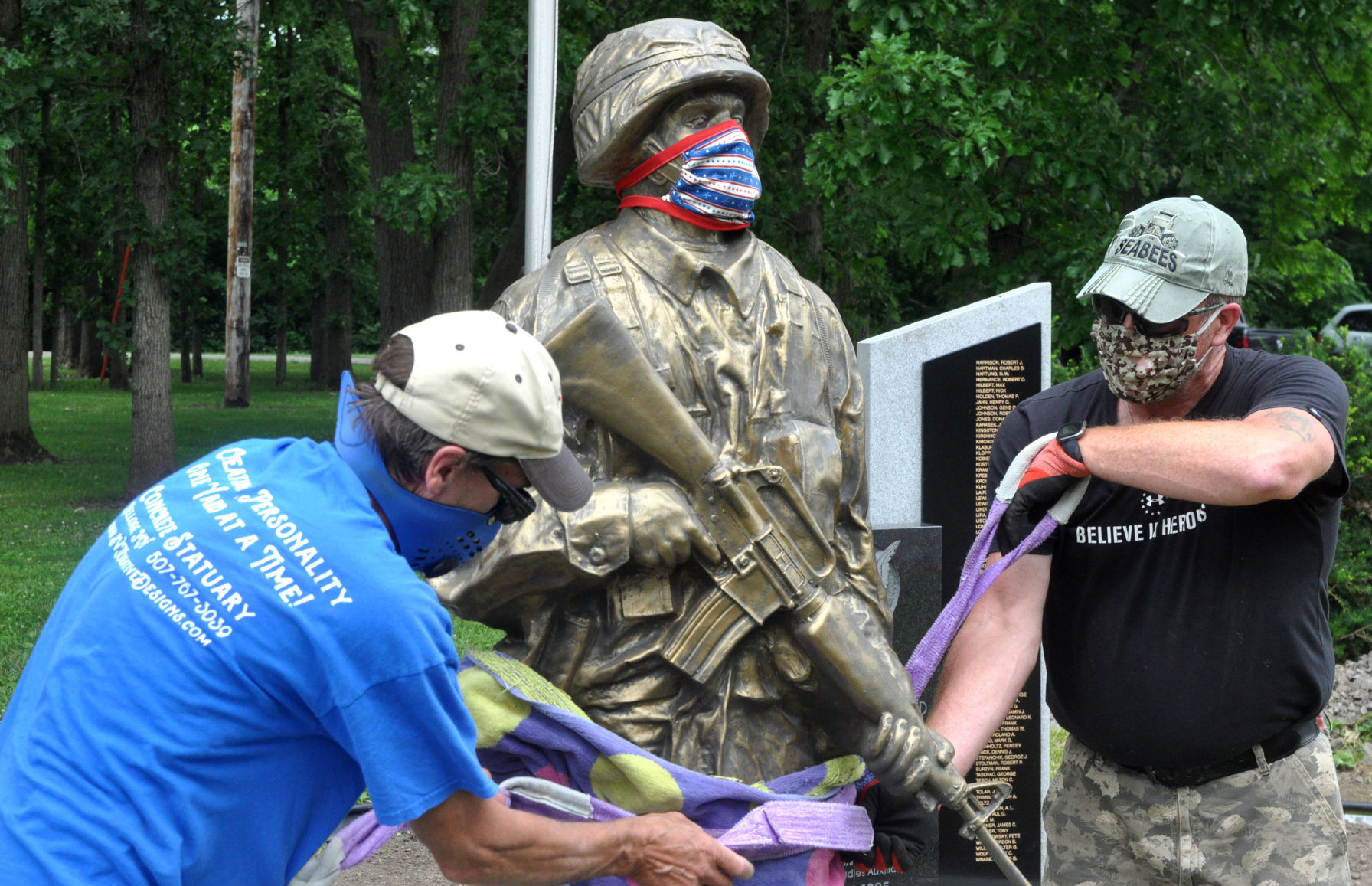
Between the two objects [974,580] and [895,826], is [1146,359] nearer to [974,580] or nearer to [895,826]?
[974,580]

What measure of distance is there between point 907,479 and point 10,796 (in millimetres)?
3419

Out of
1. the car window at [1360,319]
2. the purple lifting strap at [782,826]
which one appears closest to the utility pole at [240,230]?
the purple lifting strap at [782,826]

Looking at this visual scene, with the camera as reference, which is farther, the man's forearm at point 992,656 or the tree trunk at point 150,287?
the tree trunk at point 150,287

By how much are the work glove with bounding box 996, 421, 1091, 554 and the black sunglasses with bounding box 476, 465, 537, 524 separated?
1.03m

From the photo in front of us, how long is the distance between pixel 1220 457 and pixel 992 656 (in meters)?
0.72

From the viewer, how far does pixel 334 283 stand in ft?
88.7

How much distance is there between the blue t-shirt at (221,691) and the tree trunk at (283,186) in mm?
18770

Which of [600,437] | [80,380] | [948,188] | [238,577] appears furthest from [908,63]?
[80,380]

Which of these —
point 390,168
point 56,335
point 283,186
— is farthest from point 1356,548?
point 56,335

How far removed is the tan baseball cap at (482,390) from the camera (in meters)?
1.96

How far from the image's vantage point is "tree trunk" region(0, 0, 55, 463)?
13.3 metres

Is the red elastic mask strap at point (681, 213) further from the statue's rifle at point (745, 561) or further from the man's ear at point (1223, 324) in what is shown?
the man's ear at point (1223, 324)

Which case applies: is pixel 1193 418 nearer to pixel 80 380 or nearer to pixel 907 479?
pixel 907 479

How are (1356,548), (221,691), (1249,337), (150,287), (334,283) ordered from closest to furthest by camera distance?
(221,691)
(1249,337)
(1356,548)
(150,287)
(334,283)
